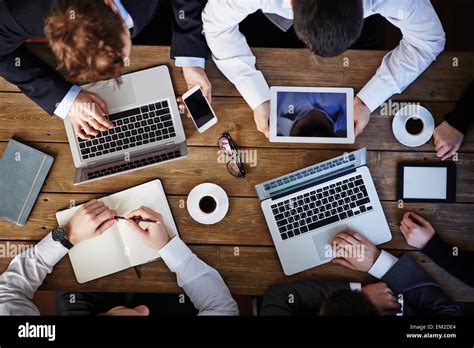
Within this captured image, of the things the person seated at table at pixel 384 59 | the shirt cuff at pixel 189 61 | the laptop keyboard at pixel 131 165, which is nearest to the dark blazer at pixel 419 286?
the person seated at table at pixel 384 59

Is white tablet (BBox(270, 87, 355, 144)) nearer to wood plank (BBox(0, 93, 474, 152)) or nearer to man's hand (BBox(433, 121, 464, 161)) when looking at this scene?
wood plank (BBox(0, 93, 474, 152))

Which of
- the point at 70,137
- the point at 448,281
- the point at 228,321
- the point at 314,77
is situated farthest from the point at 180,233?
the point at 448,281

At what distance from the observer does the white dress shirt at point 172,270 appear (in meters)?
1.56

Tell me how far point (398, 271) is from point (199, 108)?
2.58 ft

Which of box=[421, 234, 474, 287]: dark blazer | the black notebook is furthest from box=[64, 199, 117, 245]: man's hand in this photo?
box=[421, 234, 474, 287]: dark blazer

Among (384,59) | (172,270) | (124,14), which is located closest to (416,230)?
(384,59)

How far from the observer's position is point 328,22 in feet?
3.99

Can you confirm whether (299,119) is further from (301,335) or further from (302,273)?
(301,335)

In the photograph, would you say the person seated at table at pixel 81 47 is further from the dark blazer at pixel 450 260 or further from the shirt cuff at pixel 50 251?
the dark blazer at pixel 450 260

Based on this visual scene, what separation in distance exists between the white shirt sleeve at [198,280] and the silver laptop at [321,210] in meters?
0.21

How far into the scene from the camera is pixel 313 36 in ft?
4.11

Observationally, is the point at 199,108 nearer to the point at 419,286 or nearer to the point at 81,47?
the point at 81,47

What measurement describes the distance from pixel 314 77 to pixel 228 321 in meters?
0.81

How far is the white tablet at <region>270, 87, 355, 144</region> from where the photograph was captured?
1.56 meters
